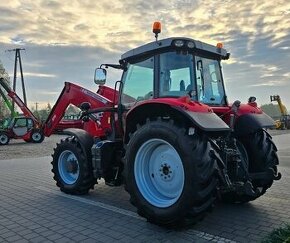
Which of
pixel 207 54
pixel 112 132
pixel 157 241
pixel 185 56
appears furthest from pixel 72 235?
pixel 207 54

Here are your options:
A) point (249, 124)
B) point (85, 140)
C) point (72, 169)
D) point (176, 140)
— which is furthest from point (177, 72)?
point (72, 169)

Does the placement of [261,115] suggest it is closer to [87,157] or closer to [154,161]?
[154,161]

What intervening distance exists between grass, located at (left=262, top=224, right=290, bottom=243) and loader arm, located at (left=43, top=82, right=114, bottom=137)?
3.72 meters

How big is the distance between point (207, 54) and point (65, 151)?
348cm

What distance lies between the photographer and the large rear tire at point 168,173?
14.6 feet

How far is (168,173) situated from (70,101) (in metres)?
3.68

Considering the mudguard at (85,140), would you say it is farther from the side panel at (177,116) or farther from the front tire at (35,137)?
the front tire at (35,137)

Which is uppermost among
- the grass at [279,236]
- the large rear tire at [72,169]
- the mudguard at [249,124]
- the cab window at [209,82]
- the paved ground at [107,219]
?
the cab window at [209,82]

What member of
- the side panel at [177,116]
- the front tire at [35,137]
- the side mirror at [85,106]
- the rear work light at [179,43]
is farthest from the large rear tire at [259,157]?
the front tire at [35,137]

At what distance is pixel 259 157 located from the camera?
19.3 feet

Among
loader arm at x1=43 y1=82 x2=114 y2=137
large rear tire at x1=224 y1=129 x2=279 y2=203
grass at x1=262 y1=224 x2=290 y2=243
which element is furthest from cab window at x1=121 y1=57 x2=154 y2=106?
grass at x1=262 y1=224 x2=290 y2=243

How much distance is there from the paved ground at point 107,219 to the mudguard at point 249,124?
1288 mm

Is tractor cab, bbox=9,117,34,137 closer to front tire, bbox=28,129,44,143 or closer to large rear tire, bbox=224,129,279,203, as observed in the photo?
front tire, bbox=28,129,44,143

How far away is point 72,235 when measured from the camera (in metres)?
4.79
